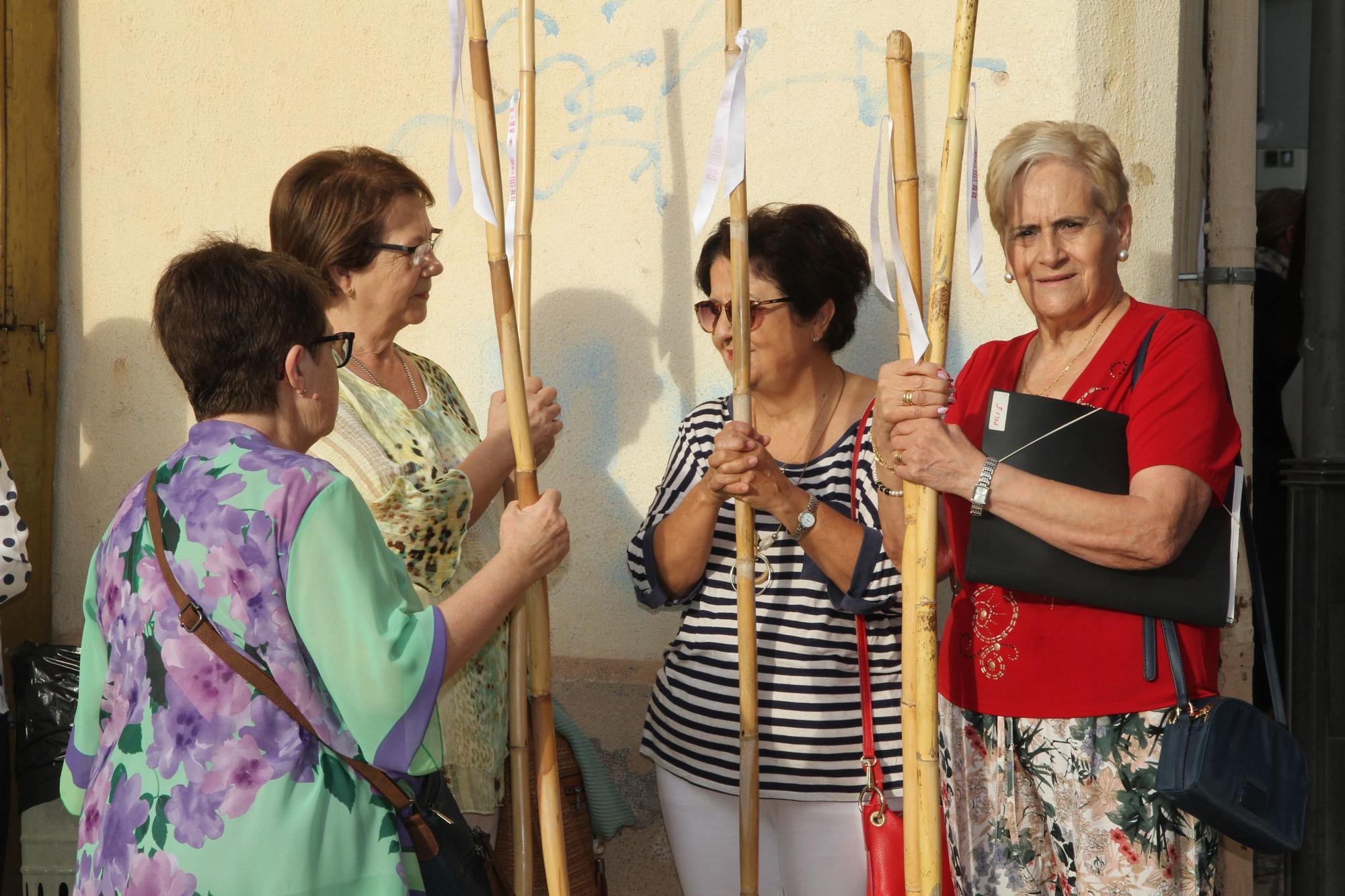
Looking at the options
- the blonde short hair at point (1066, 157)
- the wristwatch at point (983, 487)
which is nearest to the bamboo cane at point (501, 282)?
the wristwatch at point (983, 487)

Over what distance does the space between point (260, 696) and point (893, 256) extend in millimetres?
1310

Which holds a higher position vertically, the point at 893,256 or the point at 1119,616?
the point at 893,256

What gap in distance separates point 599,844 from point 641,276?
158 cm

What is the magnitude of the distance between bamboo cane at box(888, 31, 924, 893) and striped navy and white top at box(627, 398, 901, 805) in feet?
1.17

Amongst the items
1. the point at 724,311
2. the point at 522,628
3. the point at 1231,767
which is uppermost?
the point at 724,311

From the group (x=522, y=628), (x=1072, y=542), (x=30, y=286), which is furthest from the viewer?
(x=30, y=286)

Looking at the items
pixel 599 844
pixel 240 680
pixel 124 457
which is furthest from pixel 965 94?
pixel 124 457

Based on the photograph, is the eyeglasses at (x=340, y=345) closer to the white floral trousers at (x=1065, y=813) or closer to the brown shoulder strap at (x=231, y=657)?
the brown shoulder strap at (x=231, y=657)

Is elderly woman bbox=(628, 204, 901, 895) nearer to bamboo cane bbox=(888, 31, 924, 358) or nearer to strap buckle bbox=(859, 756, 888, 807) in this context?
strap buckle bbox=(859, 756, 888, 807)

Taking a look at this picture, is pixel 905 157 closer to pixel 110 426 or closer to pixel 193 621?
pixel 193 621

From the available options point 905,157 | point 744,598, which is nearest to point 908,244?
point 905,157

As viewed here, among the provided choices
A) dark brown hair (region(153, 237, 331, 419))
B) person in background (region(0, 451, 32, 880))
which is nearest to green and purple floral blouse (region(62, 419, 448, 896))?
dark brown hair (region(153, 237, 331, 419))

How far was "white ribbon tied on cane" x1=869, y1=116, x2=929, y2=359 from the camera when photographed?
2232 mm

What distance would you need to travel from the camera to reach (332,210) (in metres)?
2.64
